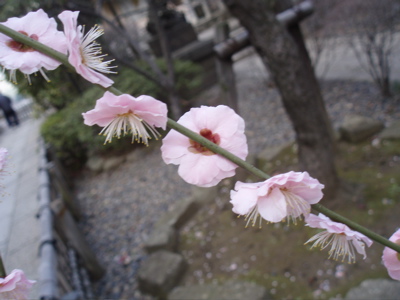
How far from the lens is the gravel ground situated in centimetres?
369

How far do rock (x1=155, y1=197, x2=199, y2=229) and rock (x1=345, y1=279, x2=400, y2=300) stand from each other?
1.97 m

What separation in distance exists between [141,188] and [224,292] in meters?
2.84

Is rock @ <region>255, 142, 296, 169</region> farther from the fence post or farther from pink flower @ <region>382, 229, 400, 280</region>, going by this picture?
pink flower @ <region>382, 229, 400, 280</region>

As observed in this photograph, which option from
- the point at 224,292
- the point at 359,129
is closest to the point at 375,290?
the point at 224,292

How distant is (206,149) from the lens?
0.49m

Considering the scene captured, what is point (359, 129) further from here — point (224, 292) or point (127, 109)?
point (127, 109)

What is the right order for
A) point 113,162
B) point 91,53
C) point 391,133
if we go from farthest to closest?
point 113,162, point 391,133, point 91,53

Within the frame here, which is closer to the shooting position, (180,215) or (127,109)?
(127,109)

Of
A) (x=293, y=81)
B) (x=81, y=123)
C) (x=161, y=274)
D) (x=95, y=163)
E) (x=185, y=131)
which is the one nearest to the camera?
(x=185, y=131)

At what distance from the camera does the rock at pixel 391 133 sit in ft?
11.9

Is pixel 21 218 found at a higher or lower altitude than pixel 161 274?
higher

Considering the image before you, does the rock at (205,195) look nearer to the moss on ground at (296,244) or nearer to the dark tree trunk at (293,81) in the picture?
the moss on ground at (296,244)

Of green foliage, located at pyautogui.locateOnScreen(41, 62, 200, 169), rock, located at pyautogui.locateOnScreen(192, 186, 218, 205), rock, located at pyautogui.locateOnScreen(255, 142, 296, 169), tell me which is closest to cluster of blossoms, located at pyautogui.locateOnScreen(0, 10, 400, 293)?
rock, located at pyautogui.locateOnScreen(192, 186, 218, 205)

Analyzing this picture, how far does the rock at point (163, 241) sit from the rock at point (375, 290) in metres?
1.76
